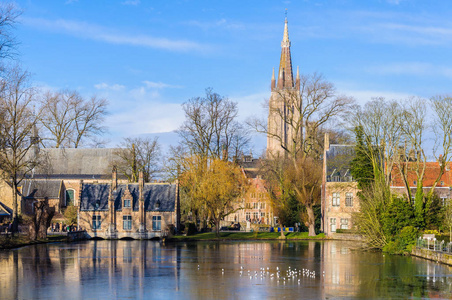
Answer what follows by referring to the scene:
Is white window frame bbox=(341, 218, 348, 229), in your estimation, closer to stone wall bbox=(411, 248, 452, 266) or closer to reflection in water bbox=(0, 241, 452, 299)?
reflection in water bbox=(0, 241, 452, 299)

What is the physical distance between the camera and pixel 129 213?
60344 mm

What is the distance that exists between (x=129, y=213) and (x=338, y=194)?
20.5 metres

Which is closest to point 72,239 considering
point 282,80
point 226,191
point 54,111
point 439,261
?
point 226,191

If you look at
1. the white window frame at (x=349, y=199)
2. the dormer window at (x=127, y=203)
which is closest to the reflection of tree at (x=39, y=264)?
the dormer window at (x=127, y=203)

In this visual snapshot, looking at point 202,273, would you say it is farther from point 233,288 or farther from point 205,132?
point 205,132

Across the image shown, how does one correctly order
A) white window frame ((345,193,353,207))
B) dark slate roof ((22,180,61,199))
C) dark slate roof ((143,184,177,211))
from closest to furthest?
1. white window frame ((345,193,353,207))
2. dark slate roof ((143,184,177,211))
3. dark slate roof ((22,180,61,199))

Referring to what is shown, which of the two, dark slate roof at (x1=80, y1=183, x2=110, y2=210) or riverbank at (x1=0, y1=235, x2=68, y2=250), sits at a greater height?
dark slate roof at (x1=80, y1=183, x2=110, y2=210)

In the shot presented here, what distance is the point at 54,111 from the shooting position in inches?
2997

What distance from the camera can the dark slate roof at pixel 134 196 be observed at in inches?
2391

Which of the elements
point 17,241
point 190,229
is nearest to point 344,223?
point 190,229

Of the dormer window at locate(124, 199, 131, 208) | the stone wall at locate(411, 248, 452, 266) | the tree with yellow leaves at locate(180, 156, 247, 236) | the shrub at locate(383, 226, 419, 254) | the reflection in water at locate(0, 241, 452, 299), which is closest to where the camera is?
the reflection in water at locate(0, 241, 452, 299)

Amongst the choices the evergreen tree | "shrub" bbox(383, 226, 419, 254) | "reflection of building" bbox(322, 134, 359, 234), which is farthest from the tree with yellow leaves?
"shrub" bbox(383, 226, 419, 254)

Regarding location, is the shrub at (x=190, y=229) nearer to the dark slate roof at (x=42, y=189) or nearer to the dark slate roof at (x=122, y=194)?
the dark slate roof at (x=122, y=194)

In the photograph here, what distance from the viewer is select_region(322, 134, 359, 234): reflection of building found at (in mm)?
57000
